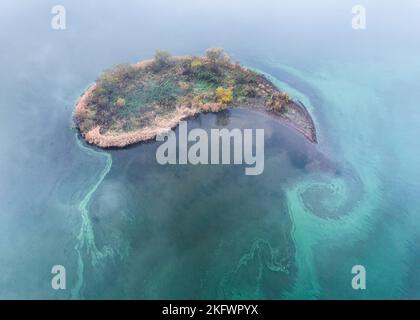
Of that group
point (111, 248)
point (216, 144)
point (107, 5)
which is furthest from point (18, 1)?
point (111, 248)

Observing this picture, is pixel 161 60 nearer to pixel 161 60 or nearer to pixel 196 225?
pixel 161 60

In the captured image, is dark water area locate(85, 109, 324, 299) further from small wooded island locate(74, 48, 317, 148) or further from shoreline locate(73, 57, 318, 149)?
small wooded island locate(74, 48, 317, 148)

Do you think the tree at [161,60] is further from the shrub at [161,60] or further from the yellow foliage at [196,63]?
the yellow foliage at [196,63]

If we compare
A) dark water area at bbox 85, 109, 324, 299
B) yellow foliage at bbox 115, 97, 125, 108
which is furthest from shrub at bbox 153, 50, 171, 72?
dark water area at bbox 85, 109, 324, 299

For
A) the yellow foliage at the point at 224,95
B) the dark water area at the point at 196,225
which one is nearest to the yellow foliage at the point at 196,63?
the yellow foliage at the point at 224,95

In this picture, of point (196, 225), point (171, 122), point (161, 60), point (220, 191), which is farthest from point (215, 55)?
point (196, 225)
